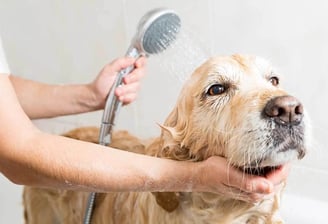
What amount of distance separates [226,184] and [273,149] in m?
0.11

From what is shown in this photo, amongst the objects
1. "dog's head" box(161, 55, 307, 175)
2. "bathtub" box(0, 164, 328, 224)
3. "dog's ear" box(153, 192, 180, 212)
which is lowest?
"bathtub" box(0, 164, 328, 224)

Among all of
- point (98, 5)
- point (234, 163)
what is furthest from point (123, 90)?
point (98, 5)

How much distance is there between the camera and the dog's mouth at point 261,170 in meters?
1.11

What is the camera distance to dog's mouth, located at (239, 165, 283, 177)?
3.63 feet

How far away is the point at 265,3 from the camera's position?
1730 mm

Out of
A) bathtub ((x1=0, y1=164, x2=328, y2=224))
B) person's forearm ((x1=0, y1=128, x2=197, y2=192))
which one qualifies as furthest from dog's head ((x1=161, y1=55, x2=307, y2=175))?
bathtub ((x1=0, y1=164, x2=328, y2=224))

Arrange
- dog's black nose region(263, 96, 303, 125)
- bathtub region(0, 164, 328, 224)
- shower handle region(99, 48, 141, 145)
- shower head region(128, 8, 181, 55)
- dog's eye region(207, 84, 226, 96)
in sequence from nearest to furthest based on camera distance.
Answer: dog's black nose region(263, 96, 303, 125) → dog's eye region(207, 84, 226, 96) → shower head region(128, 8, 181, 55) → shower handle region(99, 48, 141, 145) → bathtub region(0, 164, 328, 224)

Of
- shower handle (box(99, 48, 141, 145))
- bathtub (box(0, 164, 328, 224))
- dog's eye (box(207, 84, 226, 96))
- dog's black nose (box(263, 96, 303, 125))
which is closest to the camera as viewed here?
dog's black nose (box(263, 96, 303, 125))

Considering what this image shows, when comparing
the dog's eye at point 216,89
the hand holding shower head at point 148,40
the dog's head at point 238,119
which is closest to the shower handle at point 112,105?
the hand holding shower head at point 148,40

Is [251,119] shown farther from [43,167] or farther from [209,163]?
[43,167]

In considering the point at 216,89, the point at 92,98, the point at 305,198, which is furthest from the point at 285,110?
the point at 305,198

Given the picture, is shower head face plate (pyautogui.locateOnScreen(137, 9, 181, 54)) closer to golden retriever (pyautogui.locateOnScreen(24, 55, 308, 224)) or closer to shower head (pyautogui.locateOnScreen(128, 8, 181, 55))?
shower head (pyautogui.locateOnScreen(128, 8, 181, 55))

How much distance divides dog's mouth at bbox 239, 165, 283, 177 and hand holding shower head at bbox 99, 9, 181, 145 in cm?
47

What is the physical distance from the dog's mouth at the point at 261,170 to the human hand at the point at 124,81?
0.51 meters
